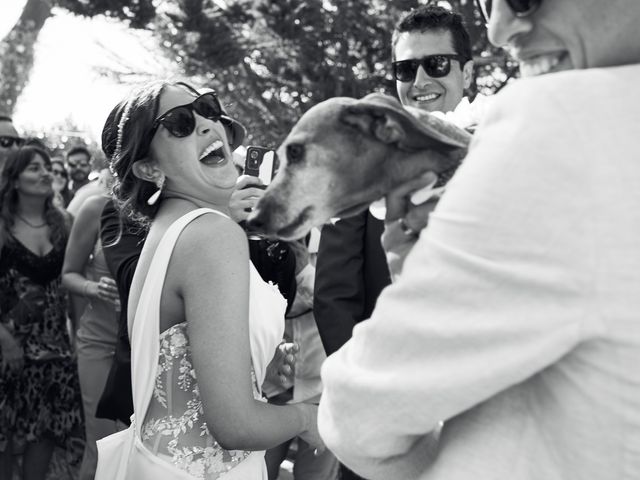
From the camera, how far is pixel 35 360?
510 centimetres

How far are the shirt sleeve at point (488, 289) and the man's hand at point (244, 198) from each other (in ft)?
7.05

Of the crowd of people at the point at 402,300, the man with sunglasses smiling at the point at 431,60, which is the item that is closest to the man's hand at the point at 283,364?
the crowd of people at the point at 402,300

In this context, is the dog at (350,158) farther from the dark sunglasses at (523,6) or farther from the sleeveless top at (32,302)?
the sleeveless top at (32,302)

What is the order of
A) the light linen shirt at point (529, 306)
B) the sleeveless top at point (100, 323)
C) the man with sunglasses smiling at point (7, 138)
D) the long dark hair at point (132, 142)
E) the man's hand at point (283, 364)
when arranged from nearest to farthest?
the light linen shirt at point (529, 306) < the long dark hair at point (132, 142) < the man's hand at point (283, 364) < the sleeveless top at point (100, 323) < the man with sunglasses smiling at point (7, 138)

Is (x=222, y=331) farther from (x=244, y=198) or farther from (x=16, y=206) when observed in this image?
(x=16, y=206)

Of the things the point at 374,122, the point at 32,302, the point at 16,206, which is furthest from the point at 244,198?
the point at 16,206

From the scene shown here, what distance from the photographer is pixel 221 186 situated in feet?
8.77

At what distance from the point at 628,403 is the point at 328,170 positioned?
0.77 metres

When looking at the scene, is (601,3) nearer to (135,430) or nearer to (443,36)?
(135,430)

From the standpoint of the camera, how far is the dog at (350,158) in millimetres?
1538

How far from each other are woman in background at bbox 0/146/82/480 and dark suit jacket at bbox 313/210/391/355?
258 centimetres

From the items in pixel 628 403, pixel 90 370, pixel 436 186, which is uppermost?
pixel 436 186

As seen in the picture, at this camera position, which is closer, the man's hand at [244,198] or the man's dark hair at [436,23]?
the man's hand at [244,198]

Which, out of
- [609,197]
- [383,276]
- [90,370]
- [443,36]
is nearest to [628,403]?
[609,197]
